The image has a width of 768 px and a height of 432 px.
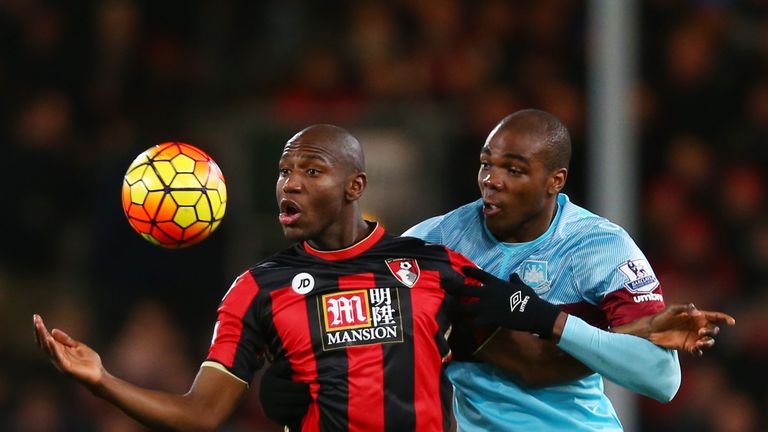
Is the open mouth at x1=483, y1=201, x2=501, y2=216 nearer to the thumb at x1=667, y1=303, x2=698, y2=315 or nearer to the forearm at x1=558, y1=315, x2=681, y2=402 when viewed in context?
the forearm at x1=558, y1=315, x2=681, y2=402

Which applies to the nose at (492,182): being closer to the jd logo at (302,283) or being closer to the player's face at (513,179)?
the player's face at (513,179)

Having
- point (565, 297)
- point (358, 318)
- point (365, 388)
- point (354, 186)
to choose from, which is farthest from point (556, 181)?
point (365, 388)

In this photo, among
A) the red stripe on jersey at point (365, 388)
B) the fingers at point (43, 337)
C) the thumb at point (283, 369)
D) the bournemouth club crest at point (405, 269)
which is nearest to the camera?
the fingers at point (43, 337)

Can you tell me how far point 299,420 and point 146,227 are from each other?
2.90 feet

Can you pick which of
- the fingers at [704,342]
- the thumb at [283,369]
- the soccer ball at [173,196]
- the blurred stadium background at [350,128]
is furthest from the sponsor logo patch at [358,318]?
the blurred stadium background at [350,128]

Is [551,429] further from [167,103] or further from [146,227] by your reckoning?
[167,103]

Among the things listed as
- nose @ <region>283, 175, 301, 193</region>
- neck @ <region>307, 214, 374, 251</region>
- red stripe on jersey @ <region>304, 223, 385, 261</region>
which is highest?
nose @ <region>283, 175, 301, 193</region>

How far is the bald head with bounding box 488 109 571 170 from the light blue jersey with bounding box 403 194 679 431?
0.78 feet

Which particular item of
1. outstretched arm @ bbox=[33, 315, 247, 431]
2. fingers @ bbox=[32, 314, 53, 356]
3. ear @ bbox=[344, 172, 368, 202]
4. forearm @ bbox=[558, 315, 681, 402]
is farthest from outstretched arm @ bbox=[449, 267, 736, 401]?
fingers @ bbox=[32, 314, 53, 356]

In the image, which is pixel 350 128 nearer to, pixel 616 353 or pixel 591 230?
pixel 591 230

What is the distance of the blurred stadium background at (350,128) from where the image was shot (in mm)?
8609

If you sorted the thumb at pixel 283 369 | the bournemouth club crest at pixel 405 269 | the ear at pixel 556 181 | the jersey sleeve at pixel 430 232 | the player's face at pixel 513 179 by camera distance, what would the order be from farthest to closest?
the jersey sleeve at pixel 430 232, the ear at pixel 556 181, the player's face at pixel 513 179, the bournemouth club crest at pixel 405 269, the thumb at pixel 283 369

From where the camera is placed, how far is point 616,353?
444cm

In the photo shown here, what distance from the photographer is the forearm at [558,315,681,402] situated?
14.5 ft
